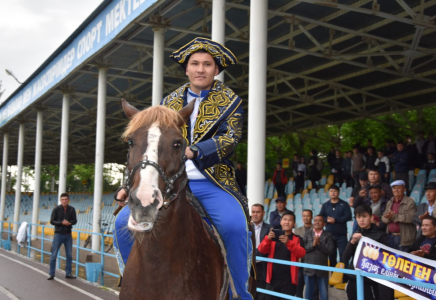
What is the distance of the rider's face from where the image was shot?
11.8ft

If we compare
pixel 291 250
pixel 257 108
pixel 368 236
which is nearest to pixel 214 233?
pixel 368 236

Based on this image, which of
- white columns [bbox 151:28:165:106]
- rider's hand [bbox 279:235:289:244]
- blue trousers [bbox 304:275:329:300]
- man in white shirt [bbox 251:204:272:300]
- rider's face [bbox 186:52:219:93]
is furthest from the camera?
white columns [bbox 151:28:165:106]

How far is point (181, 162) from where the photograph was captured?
282 cm

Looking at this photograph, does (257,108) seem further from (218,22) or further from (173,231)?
(173,231)

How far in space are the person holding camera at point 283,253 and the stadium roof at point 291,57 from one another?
5.85 meters

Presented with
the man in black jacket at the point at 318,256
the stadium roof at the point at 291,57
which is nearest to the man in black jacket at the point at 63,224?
the stadium roof at the point at 291,57

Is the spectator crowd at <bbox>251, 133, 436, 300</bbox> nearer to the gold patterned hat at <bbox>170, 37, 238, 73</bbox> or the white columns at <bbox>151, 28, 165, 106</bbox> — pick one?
the gold patterned hat at <bbox>170, 37, 238, 73</bbox>

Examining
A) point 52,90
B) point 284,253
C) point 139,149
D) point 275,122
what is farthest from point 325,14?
point 275,122

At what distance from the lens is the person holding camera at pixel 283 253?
24.1 ft

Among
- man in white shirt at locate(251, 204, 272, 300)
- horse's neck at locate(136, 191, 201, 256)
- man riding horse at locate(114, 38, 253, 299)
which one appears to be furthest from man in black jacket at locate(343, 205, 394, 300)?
horse's neck at locate(136, 191, 201, 256)

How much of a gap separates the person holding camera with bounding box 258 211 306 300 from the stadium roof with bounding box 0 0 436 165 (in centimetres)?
585

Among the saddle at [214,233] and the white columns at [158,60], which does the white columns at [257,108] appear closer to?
the white columns at [158,60]

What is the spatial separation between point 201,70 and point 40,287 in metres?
9.34

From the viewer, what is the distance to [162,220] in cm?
284
